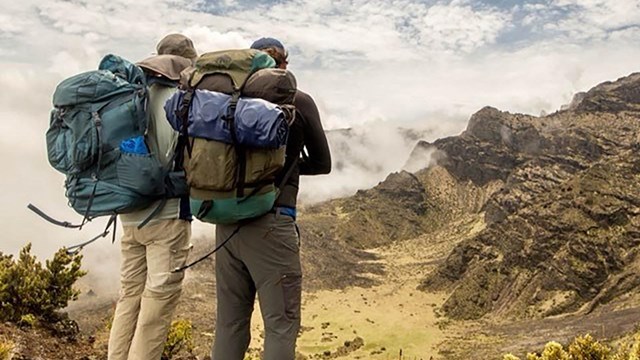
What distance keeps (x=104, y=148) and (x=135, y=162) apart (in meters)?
0.26

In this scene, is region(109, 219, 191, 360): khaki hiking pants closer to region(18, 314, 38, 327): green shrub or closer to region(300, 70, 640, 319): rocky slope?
region(18, 314, 38, 327): green shrub

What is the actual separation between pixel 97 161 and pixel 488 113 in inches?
5341

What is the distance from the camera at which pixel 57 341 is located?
793 centimetres

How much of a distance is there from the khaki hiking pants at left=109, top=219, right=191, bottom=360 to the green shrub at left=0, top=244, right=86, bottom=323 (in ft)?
12.8

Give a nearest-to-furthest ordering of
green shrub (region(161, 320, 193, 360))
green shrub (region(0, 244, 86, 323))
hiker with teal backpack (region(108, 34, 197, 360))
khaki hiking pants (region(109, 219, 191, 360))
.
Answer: hiker with teal backpack (region(108, 34, 197, 360)), khaki hiking pants (region(109, 219, 191, 360)), green shrub (region(0, 244, 86, 323)), green shrub (region(161, 320, 193, 360))

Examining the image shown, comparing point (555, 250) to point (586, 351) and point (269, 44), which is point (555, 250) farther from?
point (269, 44)

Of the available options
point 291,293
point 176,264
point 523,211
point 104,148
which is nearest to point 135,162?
point 104,148

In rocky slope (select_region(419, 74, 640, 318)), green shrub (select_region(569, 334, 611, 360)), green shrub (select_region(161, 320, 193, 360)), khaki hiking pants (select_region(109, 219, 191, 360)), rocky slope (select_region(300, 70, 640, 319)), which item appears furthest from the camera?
rocky slope (select_region(300, 70, 640, 319))

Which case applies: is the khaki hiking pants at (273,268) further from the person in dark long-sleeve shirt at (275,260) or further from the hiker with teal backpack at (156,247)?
the hiker with teal backpack at (156,247)

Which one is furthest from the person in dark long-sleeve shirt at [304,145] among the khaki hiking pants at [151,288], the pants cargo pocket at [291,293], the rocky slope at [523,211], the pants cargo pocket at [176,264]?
the rocky slope at [523,211]

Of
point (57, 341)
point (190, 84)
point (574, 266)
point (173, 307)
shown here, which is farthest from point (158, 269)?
point (574, 266)

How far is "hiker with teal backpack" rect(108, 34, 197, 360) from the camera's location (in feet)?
15.5

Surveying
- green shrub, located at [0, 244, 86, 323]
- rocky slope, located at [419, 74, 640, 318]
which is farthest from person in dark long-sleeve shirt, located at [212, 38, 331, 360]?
rocky slope, located at [419, 74, 640, 318]

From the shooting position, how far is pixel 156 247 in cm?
489
